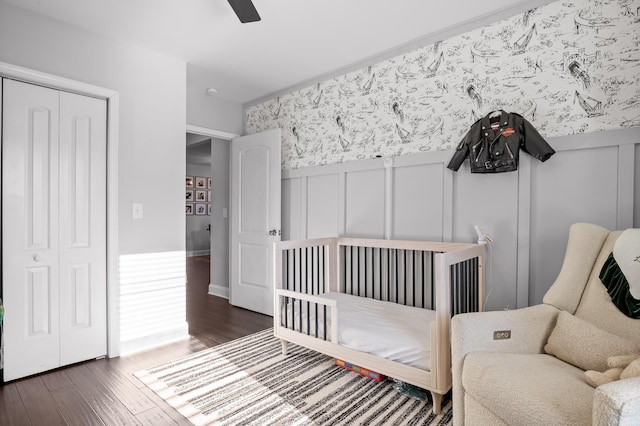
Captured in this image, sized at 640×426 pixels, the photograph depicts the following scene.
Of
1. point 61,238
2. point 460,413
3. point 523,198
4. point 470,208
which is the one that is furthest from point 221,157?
point 460,413

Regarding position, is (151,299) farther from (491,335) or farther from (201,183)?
(201,183)

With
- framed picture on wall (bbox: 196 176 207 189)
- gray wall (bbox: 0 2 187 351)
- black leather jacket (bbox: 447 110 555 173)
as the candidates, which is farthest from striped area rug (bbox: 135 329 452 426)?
framed picture on wall (bbox: 196 176 207 189)

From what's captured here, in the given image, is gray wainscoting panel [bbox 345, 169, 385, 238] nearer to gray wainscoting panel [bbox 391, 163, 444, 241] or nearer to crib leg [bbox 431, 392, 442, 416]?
gray wainscoting panel [bbox 391, 163, 444, 241]

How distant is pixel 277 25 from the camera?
237cm

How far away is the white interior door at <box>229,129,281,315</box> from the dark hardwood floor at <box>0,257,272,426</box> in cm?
76

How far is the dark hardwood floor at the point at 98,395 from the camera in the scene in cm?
176

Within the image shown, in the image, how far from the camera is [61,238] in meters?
2.36

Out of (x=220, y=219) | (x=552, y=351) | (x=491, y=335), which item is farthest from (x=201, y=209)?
(x=552, y=351)

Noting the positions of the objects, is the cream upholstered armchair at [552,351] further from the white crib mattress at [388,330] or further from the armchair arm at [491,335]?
the white crib mattress at [388,330]

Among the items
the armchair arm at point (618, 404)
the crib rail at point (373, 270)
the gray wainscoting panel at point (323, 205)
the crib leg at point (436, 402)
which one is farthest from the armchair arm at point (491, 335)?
the gray wainscoting panel at point (323, 205)

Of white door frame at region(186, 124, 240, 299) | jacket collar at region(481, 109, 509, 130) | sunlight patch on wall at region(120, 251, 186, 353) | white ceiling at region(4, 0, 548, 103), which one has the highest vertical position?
white ceiling at region(4, 0, 548, 103)

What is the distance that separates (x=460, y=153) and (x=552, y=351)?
1.31m

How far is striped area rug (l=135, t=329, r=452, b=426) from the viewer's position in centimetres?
176

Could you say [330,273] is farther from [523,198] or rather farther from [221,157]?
[221,157]
